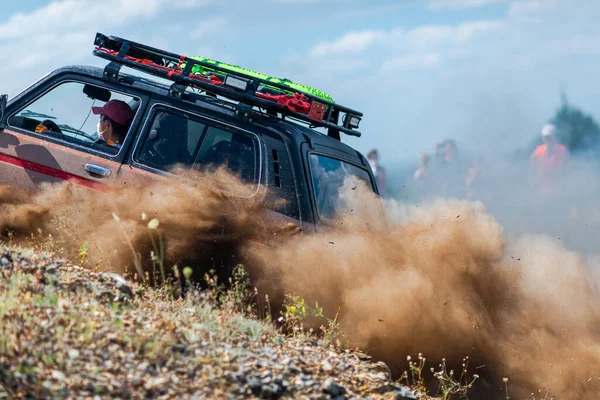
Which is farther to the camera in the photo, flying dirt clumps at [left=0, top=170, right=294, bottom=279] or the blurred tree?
the blurred tree

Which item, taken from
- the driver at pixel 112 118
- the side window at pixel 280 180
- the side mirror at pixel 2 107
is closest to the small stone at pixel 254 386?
the side window at pixel 280 180

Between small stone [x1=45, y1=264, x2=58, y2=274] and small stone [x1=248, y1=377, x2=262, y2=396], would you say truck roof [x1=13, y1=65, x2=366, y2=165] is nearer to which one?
small stone [x1=45, y1=264, x2=58, y2=274]

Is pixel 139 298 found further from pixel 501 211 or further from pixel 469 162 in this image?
pixel 501 211

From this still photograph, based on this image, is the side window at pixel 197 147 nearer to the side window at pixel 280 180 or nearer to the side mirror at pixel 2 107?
the side window at pixel 280 180

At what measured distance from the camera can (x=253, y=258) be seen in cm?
743

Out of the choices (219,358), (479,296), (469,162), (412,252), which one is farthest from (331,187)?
(469,162)

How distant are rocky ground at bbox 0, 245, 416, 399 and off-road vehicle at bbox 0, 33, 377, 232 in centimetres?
170

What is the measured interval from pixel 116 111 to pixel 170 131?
0.59m

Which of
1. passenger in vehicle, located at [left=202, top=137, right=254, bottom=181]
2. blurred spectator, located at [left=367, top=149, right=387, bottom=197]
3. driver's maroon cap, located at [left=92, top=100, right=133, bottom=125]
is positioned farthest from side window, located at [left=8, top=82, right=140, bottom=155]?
blurred spectator, located at [left=367, top=149, right=387, bottom=197]

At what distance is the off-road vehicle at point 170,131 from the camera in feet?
25.0

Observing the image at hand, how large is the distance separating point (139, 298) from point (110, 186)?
1782mm

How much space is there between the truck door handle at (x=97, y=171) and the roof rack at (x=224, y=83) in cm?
83

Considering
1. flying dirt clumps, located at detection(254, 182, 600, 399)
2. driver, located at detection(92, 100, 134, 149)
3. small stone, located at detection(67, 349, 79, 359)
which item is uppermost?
driver, located at detection(92, 100, 134, 149)

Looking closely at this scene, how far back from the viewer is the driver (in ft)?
25.9
